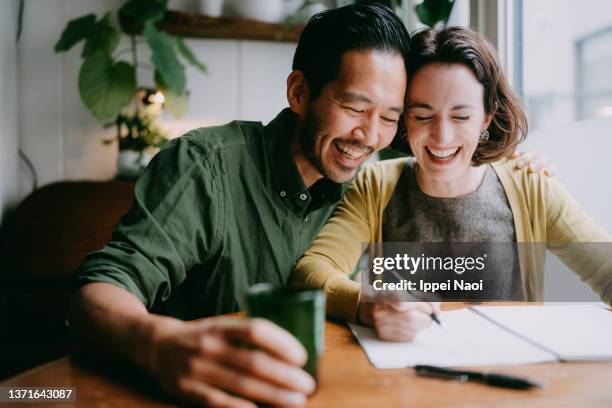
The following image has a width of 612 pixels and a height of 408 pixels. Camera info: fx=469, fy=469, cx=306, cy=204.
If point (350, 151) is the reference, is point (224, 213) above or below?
below

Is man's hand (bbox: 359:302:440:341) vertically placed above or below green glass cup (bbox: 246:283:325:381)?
below

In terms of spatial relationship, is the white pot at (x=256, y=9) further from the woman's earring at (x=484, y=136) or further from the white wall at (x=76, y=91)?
the woman's earring at (x=484, y=136)

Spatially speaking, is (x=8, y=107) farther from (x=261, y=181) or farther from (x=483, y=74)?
(x=483, y=74)

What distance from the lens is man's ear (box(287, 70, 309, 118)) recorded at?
1069 mm

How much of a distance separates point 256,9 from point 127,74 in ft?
2.27

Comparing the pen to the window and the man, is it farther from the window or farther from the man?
the window

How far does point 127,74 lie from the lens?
78.1 inches

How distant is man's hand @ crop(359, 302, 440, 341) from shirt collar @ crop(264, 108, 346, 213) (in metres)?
0.38

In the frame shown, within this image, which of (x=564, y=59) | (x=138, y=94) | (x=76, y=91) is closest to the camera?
(x=564, y=59)

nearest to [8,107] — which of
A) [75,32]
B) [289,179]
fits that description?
[75,32]

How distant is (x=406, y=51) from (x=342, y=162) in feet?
0.94

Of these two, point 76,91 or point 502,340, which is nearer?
point 502,340

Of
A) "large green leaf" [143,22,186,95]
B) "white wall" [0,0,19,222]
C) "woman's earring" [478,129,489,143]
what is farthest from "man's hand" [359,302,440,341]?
"white wall" [0,0,19,222]

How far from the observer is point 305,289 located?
48 cm
